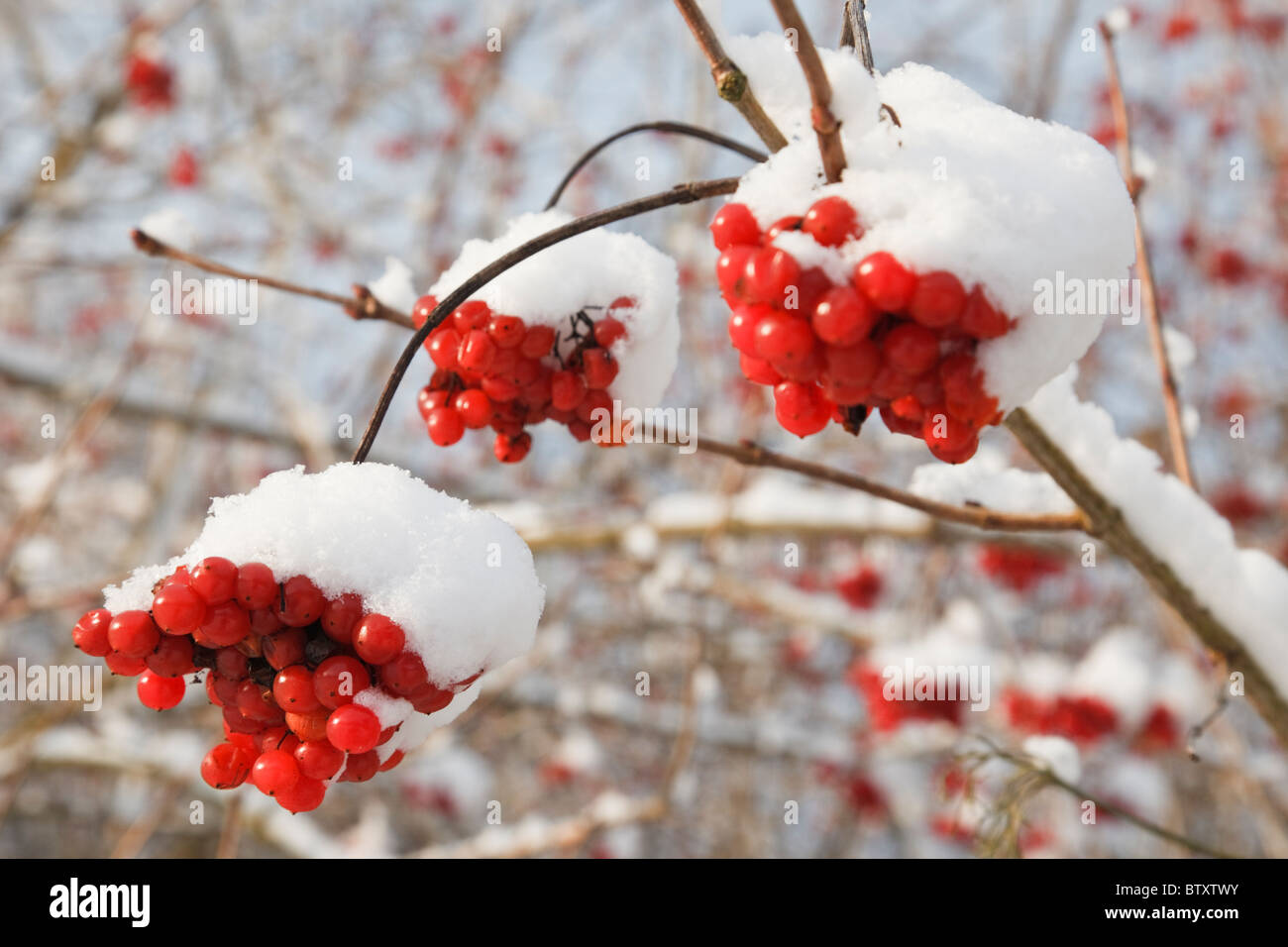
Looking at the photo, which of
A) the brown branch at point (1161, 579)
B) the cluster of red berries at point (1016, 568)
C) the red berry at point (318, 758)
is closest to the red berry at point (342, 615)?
the red berry at point (318, 758)

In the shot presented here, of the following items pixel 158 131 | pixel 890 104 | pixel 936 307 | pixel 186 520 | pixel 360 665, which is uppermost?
pixel 158 131

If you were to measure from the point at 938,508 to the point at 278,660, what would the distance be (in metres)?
0.91

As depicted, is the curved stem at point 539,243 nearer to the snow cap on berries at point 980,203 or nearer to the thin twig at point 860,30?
the snow cap on berries at point 980,203

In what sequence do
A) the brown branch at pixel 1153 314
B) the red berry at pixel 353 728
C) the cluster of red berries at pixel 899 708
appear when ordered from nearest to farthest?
the red berry at pixel 353 728
the brown branch at pixel 1153 314
the cluster of red berries at pixel 899 708

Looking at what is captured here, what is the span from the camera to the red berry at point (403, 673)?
85 cm

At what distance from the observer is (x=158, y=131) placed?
5559 mm

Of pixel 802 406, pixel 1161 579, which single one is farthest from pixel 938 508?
pixel 802 406

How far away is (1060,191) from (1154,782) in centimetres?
486

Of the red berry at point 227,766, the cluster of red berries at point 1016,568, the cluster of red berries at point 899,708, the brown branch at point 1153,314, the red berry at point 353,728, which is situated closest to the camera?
the red berry at point 353,728

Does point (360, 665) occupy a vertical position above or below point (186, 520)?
Answer: below
